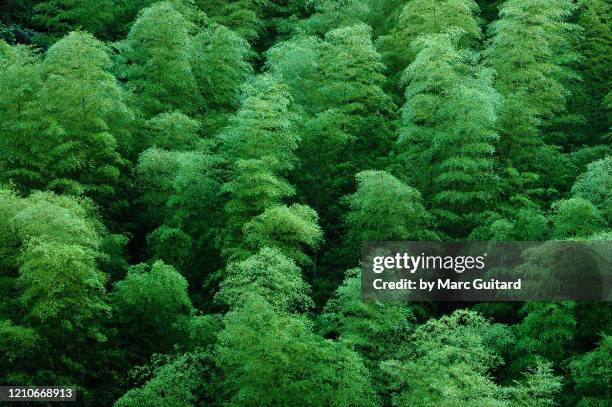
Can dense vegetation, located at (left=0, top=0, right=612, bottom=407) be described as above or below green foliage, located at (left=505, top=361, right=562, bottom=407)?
above

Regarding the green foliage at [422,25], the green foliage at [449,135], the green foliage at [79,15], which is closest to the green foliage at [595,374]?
the green foliage at [449,135]

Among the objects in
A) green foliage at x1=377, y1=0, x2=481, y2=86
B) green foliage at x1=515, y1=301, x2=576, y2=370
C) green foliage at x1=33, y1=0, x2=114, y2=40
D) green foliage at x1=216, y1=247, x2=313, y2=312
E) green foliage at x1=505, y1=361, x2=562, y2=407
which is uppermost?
green foliage at x1=33, y1=0, x2=114, y2=40

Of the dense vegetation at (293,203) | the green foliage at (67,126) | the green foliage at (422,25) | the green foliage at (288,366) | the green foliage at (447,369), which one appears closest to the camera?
the green foliage at (447,369)

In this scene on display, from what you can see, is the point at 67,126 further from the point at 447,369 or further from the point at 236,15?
the point at 236,15

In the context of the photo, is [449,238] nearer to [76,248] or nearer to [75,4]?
[76,248]

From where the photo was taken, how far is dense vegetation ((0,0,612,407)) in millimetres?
17203

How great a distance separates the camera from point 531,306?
18125 millimetres

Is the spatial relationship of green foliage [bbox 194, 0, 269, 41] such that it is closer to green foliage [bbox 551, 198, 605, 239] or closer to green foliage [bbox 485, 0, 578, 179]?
green foliage [bbox 485, 0, 578, 179]

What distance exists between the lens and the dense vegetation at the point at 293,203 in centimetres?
1720

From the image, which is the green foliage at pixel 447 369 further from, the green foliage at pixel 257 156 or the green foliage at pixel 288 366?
the green foliage at pixel 257 156

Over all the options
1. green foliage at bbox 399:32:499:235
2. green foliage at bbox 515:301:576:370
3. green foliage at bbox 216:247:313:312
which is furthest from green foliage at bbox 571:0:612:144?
green foliage at bbox 216:247:313:312

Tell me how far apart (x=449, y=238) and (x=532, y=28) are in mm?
9435

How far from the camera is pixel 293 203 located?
2495cm

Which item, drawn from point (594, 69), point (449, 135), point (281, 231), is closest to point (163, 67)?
point (281, 231)
